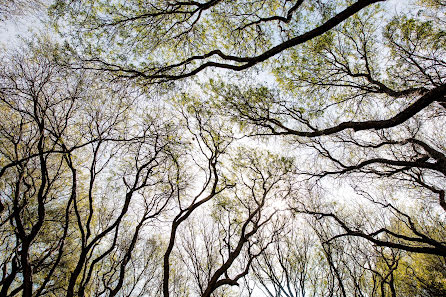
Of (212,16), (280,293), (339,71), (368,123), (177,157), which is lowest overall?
(280,293)

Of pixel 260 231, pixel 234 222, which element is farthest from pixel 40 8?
pixel 260 231

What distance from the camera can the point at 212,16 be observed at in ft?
22.2

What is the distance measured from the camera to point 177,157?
28.7 feet

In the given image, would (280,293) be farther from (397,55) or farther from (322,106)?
(397,55)

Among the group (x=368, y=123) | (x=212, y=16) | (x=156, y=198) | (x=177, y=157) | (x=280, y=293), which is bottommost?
(x=280, y=293)

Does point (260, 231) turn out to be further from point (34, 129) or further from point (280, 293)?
point (34, 129)

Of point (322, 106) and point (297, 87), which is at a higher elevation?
point (297, 87)

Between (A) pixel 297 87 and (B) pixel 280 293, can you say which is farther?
(B) pixel 280 293

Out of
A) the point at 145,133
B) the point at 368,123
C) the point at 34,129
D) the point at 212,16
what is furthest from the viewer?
the point at 145,133

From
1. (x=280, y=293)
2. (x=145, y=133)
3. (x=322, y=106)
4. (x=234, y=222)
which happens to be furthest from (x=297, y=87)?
(x=280, y=293)

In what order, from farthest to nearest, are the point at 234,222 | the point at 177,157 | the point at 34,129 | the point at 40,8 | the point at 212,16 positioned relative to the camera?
the point at 234,222 → the point at 177,157 → the point at 34,129 → the point at 212,16 → the point at 40,8

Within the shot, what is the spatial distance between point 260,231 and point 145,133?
9276 mm

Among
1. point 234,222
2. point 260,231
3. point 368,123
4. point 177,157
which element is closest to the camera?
point 368,123

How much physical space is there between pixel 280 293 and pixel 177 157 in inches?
450
